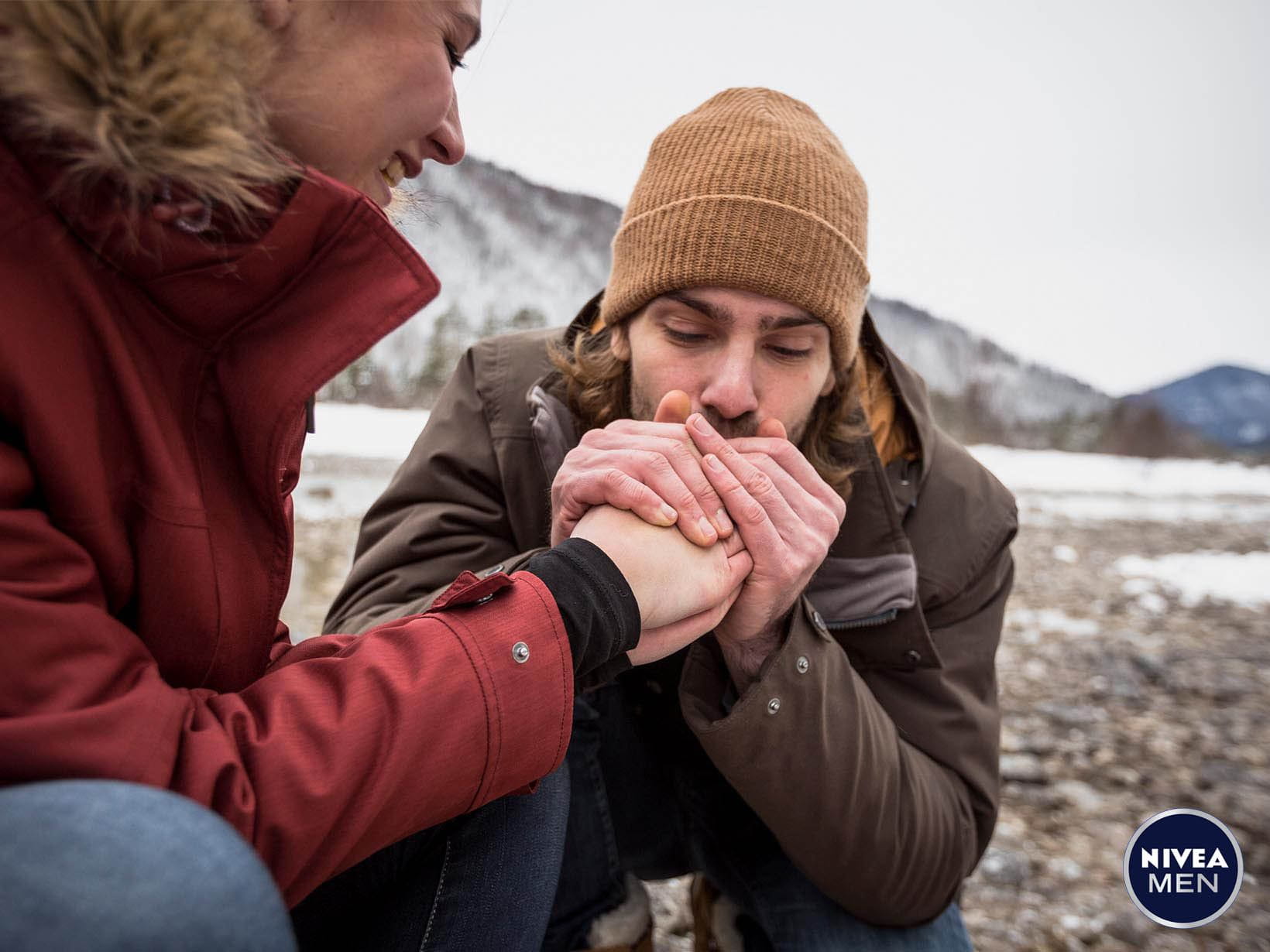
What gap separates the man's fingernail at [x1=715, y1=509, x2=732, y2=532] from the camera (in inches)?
65.7

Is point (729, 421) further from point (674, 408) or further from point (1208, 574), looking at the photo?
point (1208, 574)

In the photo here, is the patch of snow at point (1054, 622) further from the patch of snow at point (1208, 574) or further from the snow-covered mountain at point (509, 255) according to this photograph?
the snow-covered mountain at point (509, 255)

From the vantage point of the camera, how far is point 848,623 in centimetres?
206

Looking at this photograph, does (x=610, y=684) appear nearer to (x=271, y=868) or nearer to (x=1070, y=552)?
(x=271, y=868)

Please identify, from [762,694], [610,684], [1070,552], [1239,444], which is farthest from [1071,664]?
[1239,444]

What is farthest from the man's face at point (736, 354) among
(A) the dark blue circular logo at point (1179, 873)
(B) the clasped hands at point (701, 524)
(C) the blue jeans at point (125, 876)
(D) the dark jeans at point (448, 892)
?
(A) the dark blue circular logo at point (1179, 873)

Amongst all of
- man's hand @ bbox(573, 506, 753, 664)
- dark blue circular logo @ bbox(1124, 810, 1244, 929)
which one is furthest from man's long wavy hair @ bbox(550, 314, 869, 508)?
dark blue circular logo @ bbox(1124, 810, 1244, 929)

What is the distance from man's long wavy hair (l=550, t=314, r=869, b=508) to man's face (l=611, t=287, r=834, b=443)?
12cm

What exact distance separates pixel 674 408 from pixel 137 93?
1.16m

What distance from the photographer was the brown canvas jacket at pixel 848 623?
175 cm

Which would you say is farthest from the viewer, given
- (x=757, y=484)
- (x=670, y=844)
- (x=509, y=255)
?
(x=509, y=255)

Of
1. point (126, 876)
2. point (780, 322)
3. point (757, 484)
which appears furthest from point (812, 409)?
point (126, 876)

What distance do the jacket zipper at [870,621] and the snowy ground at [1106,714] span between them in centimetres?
119

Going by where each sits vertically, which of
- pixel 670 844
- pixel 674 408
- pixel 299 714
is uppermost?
Answer: pixel 674 408
